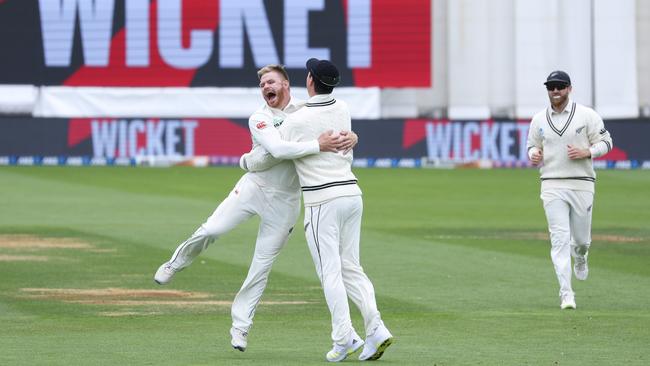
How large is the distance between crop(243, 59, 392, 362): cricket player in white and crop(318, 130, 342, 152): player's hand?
3.3 inches

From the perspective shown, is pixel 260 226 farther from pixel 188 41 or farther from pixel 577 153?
pixel 188 41

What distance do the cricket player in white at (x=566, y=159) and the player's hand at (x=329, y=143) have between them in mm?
3922

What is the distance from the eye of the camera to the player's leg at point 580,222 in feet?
43.5

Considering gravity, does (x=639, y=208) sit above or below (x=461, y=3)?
below

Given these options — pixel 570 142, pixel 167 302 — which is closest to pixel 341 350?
pixel 167 302

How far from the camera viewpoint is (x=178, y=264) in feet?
34.1

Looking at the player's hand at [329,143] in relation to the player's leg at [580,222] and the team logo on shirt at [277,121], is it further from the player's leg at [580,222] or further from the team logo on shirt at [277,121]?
the player's leg at [580,222]

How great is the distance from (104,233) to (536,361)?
36.9 feet

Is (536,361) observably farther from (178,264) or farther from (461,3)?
(461,3)

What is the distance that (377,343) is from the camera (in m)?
9.73

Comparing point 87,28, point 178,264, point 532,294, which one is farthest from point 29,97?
point 178,264

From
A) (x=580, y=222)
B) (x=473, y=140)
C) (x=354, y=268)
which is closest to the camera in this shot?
(x=354, y=268)

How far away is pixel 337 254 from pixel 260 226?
77 centimetres

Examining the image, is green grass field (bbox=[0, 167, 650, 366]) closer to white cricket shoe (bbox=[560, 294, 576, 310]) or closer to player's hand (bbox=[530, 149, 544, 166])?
white cricket shoe (bbox=[560, 294, 576, 310])
